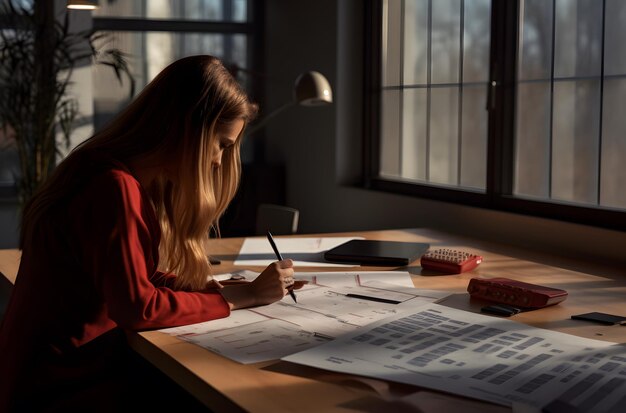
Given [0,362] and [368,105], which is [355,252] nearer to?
[0,362]

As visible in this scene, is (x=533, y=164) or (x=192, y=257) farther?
(x=533, y=164)

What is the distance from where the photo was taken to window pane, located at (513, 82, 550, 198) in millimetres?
3186

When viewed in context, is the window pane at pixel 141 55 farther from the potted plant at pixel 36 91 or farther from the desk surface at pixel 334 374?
the desk surface at pixel 334 374

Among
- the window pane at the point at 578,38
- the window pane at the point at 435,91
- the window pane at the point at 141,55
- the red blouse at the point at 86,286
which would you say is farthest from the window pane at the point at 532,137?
the window pane at the point at 141,55

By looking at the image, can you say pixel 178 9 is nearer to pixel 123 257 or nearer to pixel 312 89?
pixel 312 89

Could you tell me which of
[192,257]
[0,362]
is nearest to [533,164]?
[192,257]

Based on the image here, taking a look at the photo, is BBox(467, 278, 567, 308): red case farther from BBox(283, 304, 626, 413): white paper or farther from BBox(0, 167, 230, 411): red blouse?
BBox(0, 167, 230, 411): red blouse

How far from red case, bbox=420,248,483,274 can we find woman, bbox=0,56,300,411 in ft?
2.18

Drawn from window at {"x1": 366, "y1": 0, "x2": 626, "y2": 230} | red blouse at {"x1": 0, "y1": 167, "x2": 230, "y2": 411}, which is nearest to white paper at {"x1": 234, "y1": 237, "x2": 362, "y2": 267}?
red blouse at {"x1": 0, "y1": 167, "x2": 230, "y2": 411}

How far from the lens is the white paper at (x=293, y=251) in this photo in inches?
91.8

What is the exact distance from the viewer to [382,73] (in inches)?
A: 165

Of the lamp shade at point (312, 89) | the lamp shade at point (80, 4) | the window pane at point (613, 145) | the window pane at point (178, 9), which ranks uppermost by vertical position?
the window pane at point (178, 9)

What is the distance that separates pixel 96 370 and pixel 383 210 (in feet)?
8.19

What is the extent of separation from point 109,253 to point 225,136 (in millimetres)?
395
